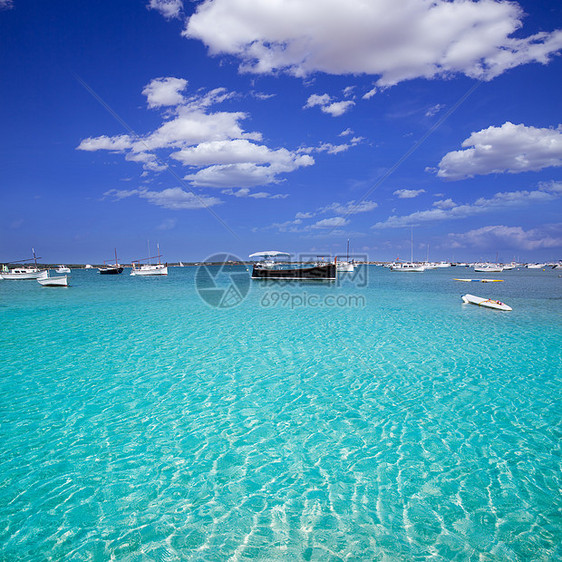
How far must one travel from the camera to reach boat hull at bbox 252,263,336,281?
5553 cm

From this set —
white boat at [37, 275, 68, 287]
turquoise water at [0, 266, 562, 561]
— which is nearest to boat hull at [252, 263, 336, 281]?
white boat at [37, 275, 68, 287]

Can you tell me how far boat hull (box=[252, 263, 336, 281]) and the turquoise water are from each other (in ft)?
137

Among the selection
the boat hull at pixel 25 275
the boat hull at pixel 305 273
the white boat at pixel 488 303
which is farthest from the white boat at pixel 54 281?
the white boat at pixel 488 303

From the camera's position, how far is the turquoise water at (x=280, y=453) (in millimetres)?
4449

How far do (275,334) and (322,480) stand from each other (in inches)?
450

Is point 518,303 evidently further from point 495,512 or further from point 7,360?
point 7,360

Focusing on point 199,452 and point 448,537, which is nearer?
point 448,537

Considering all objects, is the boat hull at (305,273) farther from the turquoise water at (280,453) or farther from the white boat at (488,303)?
the turquoise water at (280,453)

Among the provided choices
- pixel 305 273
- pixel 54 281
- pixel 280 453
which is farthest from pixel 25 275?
pixel 280 453

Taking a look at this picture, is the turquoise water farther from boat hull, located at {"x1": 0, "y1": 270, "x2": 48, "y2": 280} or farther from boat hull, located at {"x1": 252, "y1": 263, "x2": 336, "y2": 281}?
boat hull, located at {"x1": 0, "y1": 270, "x2": 48, "y2": 280}

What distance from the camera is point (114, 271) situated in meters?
95.7

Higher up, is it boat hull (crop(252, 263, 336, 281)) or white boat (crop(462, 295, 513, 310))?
boat hull (crop(252, 263, 336, 281))

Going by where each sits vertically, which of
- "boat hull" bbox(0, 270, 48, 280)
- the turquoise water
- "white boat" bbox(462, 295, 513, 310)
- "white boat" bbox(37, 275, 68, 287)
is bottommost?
the turquoise water

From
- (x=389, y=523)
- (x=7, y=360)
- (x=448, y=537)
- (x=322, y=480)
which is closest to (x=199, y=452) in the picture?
(x=322, y=480)
